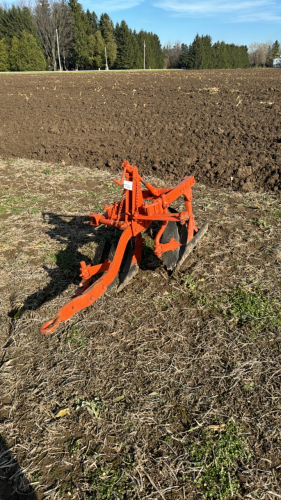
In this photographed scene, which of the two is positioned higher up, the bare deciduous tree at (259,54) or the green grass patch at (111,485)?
the bare deciduous tree at (259,54)

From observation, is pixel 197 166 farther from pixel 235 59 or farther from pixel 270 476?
pixel 235 59

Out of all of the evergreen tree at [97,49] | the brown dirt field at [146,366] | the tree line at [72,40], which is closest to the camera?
the brown dirt field at [146,366]

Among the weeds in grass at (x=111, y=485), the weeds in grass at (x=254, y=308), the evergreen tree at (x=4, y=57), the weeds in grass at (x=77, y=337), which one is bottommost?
the weeds in grass at (x=111, y=485)

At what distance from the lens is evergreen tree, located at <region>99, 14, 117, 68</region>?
71062 mm

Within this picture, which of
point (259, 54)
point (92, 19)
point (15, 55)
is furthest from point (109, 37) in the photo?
point (259, 54)

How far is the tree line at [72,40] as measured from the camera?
→ 6047 centimetres

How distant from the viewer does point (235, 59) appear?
260ft

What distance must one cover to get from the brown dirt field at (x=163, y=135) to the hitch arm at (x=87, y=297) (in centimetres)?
464

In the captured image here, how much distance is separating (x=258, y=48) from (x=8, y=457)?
154 metres

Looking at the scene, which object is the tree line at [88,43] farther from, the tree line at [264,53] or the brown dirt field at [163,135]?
the brown dirt field at [163,135]

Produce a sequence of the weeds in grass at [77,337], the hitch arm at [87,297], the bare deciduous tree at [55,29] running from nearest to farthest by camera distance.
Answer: the hitch arm at [87,297], the weeds in grass at [77,337], the bare deciduous tree at [55,29]

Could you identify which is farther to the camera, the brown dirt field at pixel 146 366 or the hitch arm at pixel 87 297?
the hitch arm at pixel 87 297

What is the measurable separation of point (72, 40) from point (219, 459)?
8710 centimetres

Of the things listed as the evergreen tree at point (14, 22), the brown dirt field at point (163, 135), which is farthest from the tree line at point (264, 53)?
the brown dirt field at point (163, 135)
